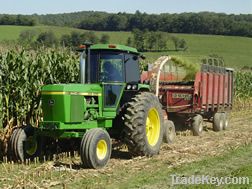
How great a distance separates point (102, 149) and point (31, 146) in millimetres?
1621

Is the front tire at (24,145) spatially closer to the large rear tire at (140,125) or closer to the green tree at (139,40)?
the large rear tire at (140,125)

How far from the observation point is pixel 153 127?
9.95m

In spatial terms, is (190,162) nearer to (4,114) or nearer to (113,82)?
(113,82)

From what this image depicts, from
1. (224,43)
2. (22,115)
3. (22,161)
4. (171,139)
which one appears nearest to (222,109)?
(171,139)

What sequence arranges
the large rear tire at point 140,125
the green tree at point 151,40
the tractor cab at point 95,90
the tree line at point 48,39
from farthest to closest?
the green tree at point 151,40 < the tree line at point 48,39 < the large rear tire at point 140,125 < the tractor cab at point 95,90

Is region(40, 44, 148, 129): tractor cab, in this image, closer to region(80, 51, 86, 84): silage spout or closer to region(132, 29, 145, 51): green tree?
region(80, 51, 86, 84): silage spout

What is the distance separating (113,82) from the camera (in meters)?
9.17

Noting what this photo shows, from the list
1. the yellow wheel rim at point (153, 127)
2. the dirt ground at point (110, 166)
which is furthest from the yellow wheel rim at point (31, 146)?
the yellow wheel rim at point (153, 127)

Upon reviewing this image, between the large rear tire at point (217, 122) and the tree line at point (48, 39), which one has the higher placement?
the tree line at point (48, 39)

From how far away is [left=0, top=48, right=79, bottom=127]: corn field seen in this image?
33.6 feet

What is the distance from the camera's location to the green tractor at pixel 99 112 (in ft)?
27.5

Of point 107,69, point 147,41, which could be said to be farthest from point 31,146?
point 147,41

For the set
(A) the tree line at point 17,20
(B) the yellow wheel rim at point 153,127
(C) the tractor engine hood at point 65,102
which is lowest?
(B) the yellow wheel rim at point 153,127

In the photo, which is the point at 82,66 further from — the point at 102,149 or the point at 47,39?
the point at 47,39
